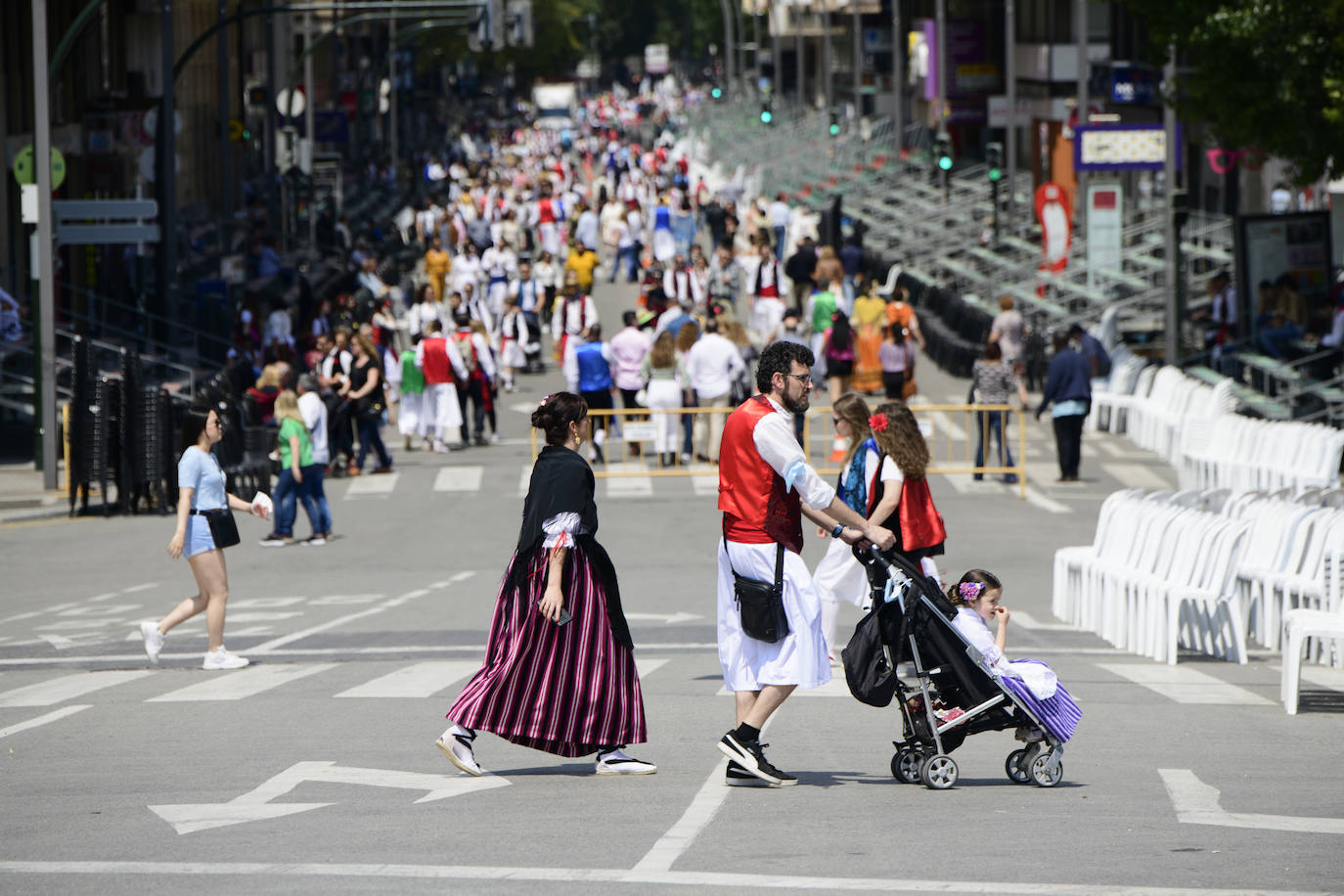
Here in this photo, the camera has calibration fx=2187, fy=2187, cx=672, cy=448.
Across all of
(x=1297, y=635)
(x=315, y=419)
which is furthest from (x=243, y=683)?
(x=315, y=419)

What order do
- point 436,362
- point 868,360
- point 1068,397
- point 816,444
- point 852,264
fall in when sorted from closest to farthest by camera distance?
1. point 1068,397
2. point 816,444
3. point 436,362
4. point 868,360
5. point 852,264

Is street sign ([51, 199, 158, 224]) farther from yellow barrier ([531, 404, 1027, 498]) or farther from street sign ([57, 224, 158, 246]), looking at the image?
yellow barrier ([531, 404, 1027, 498])

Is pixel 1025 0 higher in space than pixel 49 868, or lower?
higher

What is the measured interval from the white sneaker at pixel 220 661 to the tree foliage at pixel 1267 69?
1562cm

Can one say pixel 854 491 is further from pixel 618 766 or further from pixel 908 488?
pixel 618 766

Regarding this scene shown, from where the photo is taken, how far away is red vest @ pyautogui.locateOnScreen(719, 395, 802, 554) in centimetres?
870

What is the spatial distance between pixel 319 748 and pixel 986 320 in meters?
25.7

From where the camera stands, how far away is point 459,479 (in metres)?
25.5

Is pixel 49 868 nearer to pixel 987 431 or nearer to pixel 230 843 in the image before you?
pixel 230 843

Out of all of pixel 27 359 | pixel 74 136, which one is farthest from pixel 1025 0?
pixel 27 359

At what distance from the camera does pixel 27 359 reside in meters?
29.6

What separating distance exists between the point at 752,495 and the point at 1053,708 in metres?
1.53

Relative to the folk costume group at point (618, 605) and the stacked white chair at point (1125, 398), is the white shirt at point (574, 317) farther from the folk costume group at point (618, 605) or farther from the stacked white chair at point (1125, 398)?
the folk costume group at point (618, 605)

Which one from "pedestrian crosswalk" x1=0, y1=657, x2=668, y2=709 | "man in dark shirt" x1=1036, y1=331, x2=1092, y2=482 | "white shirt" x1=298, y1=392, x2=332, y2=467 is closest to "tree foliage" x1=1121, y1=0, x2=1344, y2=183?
"man in dark shirt" x1=1036, y1=331, x2=1092, y2=482
